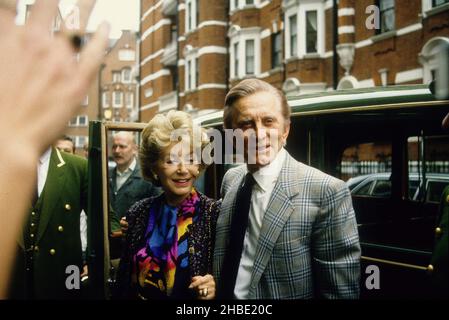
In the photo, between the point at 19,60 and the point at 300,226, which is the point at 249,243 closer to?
the point at 300,226

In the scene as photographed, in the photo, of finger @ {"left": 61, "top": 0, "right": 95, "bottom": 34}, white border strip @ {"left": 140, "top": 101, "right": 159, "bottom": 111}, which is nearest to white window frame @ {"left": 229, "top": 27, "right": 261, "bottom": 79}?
white border strip @ {"left": 140, "top": 101, "right": 159, "bottom": 111}

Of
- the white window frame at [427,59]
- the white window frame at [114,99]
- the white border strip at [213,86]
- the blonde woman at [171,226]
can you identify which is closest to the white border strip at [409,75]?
the white window frame at [427,59]

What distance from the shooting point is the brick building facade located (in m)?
11.1

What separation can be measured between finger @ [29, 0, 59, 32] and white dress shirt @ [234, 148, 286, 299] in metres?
1.19

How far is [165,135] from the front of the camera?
1.93 meters

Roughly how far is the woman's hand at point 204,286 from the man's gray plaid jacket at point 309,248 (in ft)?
0.46

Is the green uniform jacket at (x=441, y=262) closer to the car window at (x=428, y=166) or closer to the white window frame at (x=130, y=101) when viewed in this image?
the car window at (x=428, y=166)

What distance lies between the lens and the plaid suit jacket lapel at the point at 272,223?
62.1 inches

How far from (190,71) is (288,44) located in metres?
6.96

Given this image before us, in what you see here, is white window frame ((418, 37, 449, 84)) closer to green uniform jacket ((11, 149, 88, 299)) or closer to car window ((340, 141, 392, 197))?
car window ((340, 141, 392, 197))

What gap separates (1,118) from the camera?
0.60m

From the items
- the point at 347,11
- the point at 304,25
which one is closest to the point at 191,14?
the point at 304,25
